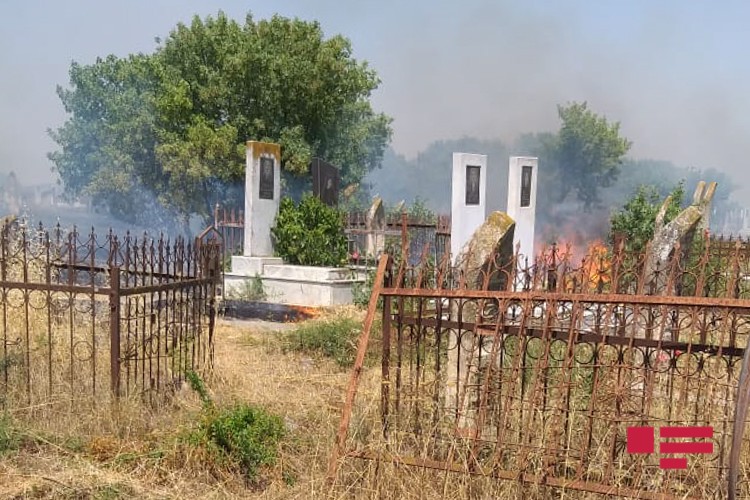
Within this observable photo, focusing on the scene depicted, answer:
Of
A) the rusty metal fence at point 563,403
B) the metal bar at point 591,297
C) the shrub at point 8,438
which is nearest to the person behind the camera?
the metal bar at point 591,297

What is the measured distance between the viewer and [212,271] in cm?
650

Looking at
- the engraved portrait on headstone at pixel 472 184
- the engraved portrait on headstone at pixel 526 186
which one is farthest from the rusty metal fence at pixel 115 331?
the engraved portrait on headstone at pixel 526 186

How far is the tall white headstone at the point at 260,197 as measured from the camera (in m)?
13.4

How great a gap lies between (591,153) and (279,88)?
30776 millimetres

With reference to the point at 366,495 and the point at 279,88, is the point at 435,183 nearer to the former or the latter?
the point at 279,88

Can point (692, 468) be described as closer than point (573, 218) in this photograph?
Yes

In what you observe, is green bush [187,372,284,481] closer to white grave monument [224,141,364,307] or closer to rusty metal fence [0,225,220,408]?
rusty metal fence [0,225,220,408]

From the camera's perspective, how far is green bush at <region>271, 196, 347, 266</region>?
13.4 meters

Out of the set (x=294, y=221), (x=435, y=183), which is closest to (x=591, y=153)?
(x=435, y=183)

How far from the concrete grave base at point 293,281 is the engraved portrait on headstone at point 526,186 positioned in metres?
4.33

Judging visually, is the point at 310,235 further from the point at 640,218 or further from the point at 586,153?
the point at 586,153

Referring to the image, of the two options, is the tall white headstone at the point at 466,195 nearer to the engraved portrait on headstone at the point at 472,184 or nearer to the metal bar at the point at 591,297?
the engraved portrait on headstone at the point at 472,184

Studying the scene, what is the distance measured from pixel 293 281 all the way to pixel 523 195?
18.1 ft

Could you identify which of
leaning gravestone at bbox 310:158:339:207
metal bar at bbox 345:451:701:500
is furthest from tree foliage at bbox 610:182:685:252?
metal bar at bbox 345:451:701:500
